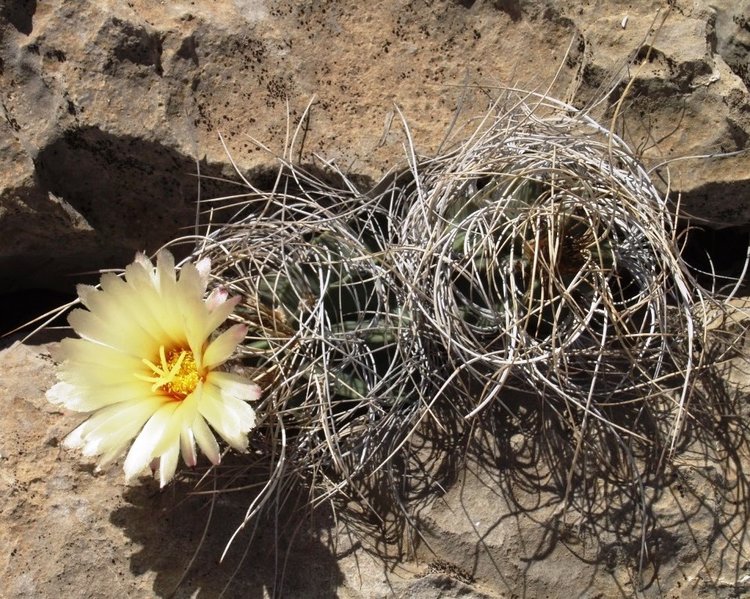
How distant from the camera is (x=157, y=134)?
162 centimetres

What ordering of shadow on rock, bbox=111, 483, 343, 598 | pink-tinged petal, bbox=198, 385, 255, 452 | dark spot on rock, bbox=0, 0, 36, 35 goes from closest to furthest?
1. pink-tinged petal, bbox=198, 385, 255, 452
2. shadow on rock, bbox=111, 483, 343, 598
3. dark spot on rock, bbox=0, 0, 36, 35

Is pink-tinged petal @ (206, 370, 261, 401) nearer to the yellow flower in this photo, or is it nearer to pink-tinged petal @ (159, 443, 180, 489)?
the yellow flower

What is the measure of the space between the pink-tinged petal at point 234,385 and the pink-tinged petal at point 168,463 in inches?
4.1

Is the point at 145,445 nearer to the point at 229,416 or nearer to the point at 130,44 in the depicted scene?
the point at 229,416

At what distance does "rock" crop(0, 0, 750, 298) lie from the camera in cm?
161

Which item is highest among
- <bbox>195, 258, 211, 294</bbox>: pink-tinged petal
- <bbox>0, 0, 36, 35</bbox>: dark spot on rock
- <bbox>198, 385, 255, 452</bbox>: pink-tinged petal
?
<bbox>0, 0, 36, 35</bbox>: dark spot on rock

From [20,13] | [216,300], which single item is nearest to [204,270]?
[216,300]

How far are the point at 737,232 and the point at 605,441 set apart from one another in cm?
55

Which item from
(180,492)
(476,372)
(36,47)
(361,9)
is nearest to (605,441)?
(476,372)

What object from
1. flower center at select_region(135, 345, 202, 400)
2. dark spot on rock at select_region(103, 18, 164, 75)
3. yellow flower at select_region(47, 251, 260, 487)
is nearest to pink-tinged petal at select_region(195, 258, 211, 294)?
yellow flower at select_region(47, 251, 260, 487)

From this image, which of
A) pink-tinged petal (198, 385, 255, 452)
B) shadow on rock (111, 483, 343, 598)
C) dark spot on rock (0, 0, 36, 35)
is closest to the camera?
pink-tinged petal (198, 385, 255, 452)

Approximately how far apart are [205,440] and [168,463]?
0.21 feet

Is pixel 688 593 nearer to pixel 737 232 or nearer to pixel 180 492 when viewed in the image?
pixel 737 232

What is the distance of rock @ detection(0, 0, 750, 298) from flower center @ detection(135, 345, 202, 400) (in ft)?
1.26
